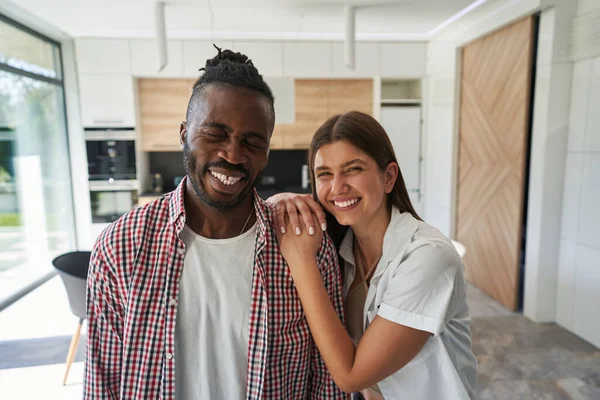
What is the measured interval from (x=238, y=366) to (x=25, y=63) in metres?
4.80

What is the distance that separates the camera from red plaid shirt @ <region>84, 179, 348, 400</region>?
3.05 ft

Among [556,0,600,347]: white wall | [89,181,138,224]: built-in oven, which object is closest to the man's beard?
[556,0,600,347]: white wall

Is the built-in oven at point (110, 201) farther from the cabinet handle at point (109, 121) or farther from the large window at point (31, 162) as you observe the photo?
the cabinet handle at point (109, 121)

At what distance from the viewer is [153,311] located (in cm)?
94

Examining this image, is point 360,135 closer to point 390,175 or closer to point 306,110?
point 390,175

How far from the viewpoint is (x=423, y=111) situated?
5.34m

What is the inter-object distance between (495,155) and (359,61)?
85.3 inches

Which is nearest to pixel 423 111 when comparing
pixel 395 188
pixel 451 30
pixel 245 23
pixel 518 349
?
pixel 451 30

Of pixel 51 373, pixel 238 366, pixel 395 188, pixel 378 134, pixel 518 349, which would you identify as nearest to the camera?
pixel 238 366

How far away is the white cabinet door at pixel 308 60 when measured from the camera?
5.05 meters

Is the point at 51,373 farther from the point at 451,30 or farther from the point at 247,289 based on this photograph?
the point at 451,30

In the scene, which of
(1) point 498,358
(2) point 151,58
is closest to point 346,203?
(1) point 498,358

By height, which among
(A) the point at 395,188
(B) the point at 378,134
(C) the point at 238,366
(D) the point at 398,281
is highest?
(B) the point at 378,134

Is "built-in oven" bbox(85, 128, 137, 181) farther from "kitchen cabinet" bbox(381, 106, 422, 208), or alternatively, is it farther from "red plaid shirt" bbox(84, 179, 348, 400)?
"red plaid shirt" bbox(84, 179, 348, 400)
